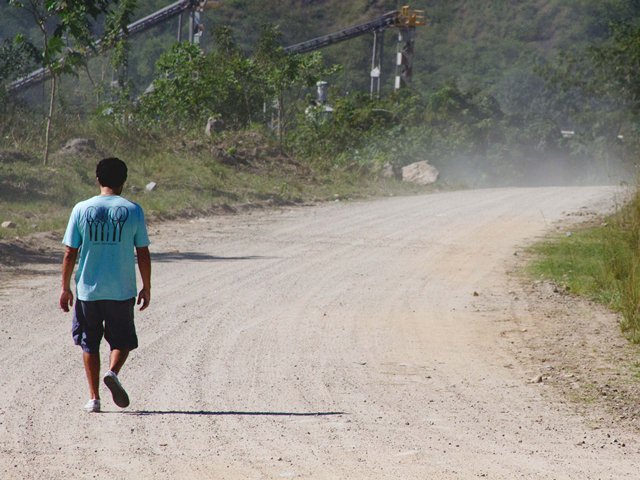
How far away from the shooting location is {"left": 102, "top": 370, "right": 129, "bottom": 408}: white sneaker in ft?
21.5

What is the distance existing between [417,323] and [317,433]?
4360 millimetres

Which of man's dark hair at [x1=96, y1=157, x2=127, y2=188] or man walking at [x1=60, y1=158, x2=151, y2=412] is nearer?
man walking at [x1=60, y1=158, x2=151, y2=412]

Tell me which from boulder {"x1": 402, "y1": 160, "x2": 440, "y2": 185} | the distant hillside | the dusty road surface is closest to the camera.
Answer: the dusty road surface

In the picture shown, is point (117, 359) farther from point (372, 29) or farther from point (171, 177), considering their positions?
point (372, 29)

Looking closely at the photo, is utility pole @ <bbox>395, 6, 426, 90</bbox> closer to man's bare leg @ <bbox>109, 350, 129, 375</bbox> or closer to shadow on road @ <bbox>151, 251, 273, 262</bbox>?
shadow on road @ <bbox>151, 251, 273, 262</bbox>

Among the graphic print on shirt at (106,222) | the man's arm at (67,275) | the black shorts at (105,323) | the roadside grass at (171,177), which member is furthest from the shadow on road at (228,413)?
the roadside grass at (171,177)

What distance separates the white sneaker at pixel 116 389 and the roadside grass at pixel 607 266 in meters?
4.93

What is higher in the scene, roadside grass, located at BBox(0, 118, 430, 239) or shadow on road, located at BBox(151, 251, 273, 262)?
roadside grass, located at BBox(0, 118, 430, 239)

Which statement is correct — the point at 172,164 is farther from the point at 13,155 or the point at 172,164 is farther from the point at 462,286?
the point at 462,286

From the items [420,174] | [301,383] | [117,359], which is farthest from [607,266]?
[420,174]

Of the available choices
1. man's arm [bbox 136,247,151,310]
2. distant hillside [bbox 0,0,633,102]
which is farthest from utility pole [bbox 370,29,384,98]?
man's arm [bbox 136,247,151,310]

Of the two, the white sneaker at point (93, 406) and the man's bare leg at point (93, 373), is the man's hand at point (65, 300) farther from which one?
the white sneaker at point (93, 406)

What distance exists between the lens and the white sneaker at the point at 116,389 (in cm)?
655

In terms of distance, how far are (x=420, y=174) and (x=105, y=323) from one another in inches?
1190
